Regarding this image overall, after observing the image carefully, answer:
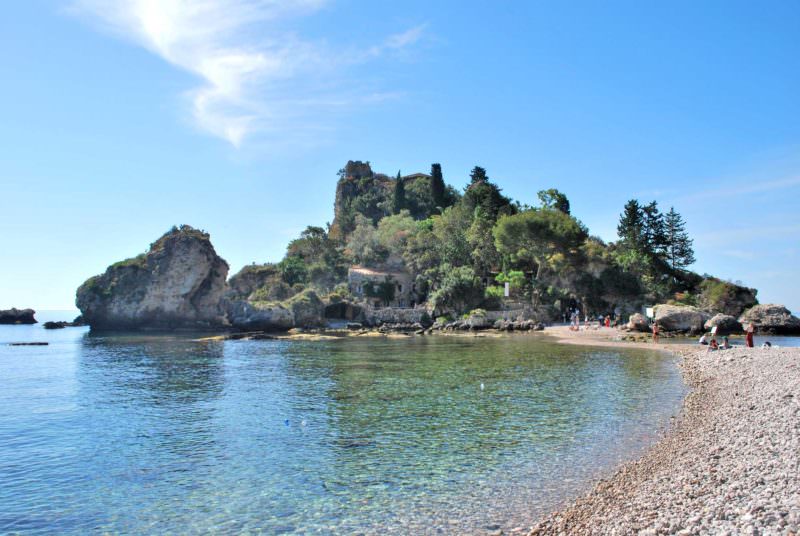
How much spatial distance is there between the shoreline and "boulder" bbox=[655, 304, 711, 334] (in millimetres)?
28954

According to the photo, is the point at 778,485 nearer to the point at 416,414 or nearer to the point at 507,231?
the point at 416,414

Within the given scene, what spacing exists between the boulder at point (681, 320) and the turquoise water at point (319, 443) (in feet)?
63.4

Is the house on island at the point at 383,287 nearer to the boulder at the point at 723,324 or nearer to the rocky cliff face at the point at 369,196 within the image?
the rocky cliff face at the point at 369,196

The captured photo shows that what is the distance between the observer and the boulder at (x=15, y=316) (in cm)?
10694

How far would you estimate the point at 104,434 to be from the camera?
592 inches

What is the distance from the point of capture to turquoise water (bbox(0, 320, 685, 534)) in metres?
9.27

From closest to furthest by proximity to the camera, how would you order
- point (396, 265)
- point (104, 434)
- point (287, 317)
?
1. point (104, 434)
2. point (287, 317)
3. point (396, 265)

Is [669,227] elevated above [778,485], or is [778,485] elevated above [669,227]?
[669,227]

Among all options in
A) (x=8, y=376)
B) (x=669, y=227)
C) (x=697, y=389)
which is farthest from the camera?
(x=669, y=227)

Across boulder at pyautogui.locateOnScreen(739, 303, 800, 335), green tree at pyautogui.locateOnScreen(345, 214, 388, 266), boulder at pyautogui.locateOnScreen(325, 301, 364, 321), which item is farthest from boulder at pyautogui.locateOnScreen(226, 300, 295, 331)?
boulder at pyautogui.locateOnScreen(739, 303, 800, 335)

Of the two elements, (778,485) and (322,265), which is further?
(322,265)

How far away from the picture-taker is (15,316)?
107 m

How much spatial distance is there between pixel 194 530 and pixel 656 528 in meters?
6.94

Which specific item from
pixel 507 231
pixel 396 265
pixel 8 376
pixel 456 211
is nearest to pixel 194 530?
pixel 8 376
